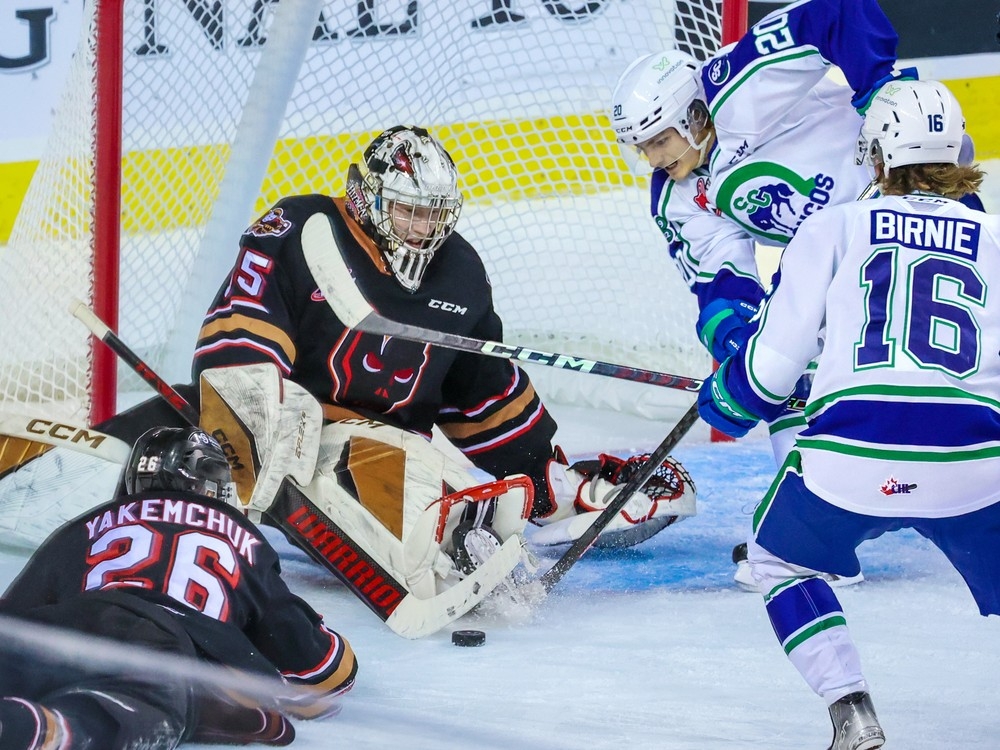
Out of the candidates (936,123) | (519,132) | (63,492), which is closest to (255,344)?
(63,492)

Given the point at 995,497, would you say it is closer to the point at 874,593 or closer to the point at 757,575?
the point at 757,575

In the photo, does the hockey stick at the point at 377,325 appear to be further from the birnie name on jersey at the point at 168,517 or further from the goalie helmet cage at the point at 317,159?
the goalie helmet cage at the point at 317,159

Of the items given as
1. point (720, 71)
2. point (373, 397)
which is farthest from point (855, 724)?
point (720, 71)

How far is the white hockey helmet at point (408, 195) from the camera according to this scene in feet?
9.37

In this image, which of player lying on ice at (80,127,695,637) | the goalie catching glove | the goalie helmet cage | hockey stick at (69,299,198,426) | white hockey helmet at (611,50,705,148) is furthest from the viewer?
the goalie helmet cage

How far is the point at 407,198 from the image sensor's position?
→ 2854 millimetres

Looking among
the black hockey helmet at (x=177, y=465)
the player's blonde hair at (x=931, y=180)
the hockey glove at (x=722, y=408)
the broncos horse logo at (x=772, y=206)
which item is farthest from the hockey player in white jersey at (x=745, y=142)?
the black hockey helmet at (x=177, y=465)

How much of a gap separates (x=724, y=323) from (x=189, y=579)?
1.22 metres

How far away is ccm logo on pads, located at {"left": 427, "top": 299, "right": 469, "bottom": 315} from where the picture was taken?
3.00 metres

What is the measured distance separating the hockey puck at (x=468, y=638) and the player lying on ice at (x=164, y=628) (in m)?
0.39

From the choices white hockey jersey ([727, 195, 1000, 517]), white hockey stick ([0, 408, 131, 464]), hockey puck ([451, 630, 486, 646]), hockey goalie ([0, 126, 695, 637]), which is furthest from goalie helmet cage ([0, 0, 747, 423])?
white hockey jersey ([727, 195, 1000, 517])

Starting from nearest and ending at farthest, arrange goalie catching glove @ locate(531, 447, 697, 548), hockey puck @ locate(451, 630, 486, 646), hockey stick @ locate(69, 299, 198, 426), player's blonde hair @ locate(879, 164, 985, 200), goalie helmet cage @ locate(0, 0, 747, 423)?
player's blonde hair @ locate(879, 164, 985, 200), hockey puck @ locate(451, 630, 486, 646), hockey stick @ locate(69, 299, 198, 426), goalie catching glove @ locate(531, 447, 697, 548), goalie helmet cage @ locate(0, 0, 747, 423)

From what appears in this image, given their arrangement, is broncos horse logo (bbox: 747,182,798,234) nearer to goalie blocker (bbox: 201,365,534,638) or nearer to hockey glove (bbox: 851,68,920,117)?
hockey glove (bbox: 851,68,920,117)

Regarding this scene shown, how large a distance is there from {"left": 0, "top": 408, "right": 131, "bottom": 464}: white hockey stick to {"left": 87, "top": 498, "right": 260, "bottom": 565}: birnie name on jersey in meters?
0.98
